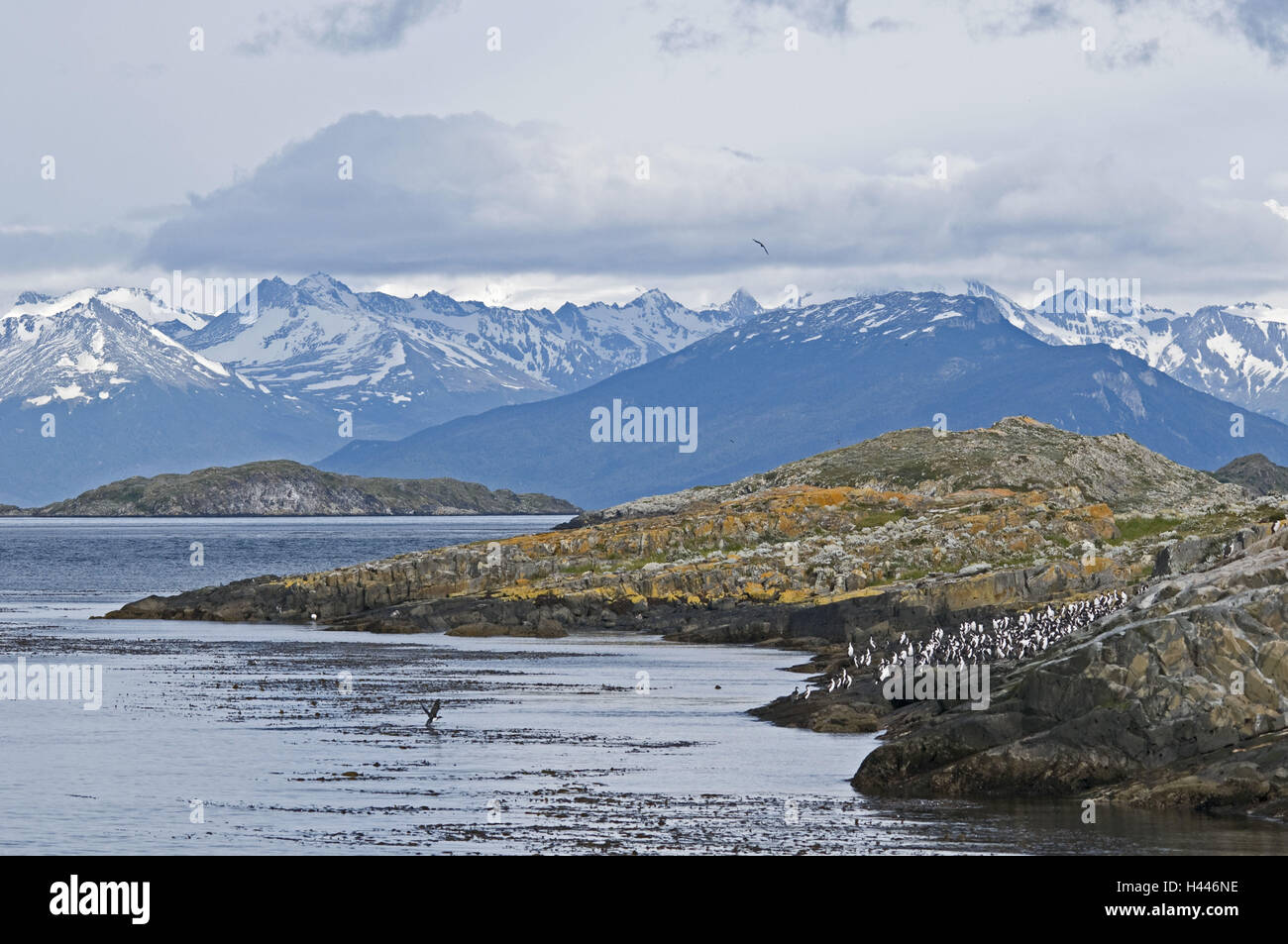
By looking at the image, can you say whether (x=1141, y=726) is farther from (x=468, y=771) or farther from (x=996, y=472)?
(x=996, y=472)

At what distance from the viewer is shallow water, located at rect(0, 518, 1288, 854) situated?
3447 cm

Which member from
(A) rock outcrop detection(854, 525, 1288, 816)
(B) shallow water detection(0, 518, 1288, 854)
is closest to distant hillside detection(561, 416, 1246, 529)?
(B) shallow water detection(0, 518, 1288, 854)

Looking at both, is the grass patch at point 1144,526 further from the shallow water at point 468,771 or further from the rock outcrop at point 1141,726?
the rock outcrop at point 1141,726

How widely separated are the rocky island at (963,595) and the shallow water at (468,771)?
1.85 meters

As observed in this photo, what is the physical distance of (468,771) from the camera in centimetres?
4369

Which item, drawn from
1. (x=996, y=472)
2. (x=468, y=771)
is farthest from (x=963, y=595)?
(x=996, y=472)

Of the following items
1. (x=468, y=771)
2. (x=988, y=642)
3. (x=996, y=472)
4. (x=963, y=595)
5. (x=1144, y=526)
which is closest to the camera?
(x=468, y=771)

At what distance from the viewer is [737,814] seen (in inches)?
1470

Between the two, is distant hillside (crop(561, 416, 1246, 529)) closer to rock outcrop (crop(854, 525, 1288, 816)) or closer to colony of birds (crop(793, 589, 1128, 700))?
colony of birds (crop(793, 589, 1128, 700))

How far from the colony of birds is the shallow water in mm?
3787

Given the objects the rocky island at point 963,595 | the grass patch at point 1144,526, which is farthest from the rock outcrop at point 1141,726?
the grass patch at point 1144,526

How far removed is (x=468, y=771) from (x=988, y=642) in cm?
3132

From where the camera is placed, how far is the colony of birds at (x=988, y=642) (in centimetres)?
6041
